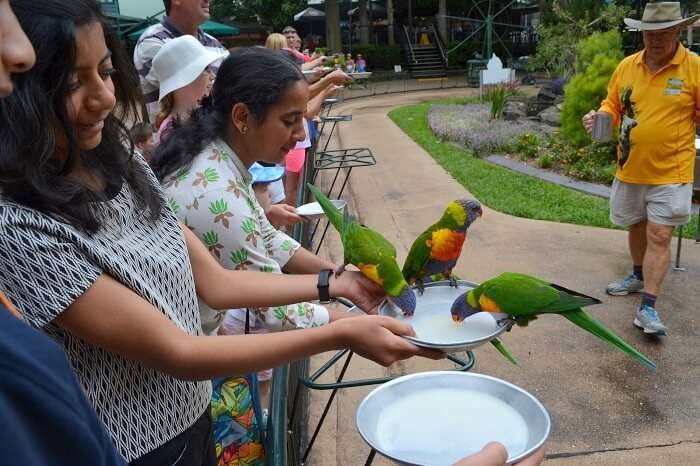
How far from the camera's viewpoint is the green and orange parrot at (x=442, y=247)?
1.92 meters

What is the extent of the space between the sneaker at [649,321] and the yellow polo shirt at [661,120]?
0.76 meters

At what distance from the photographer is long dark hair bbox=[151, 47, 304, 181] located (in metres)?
1.68

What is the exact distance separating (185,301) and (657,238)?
3.06 m

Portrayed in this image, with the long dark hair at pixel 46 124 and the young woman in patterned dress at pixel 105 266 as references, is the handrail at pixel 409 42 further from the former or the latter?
the long dark hair at pixel 46 124

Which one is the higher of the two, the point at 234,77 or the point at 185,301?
the point at 234,77

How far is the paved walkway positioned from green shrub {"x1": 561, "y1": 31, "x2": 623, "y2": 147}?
2.86 metres

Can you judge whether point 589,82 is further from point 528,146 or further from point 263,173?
point 263,173

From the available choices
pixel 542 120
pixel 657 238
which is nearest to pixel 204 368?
pixel 657 238

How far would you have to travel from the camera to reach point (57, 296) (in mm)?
872

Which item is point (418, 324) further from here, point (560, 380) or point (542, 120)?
point (542, 120)

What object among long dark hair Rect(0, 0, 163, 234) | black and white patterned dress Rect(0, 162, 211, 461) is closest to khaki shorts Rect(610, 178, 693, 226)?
black and white patterned dress Rect(0, 162, 211, 461)

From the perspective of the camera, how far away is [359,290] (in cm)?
172

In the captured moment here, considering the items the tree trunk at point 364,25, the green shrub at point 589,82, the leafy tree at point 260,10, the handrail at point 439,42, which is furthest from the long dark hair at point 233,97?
the handrail at point 439,42

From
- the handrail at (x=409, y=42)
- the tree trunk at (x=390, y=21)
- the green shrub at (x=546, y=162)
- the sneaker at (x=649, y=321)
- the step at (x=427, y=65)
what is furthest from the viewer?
the tree trunk at (x=390, y=21)
